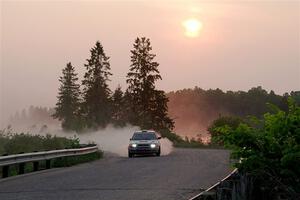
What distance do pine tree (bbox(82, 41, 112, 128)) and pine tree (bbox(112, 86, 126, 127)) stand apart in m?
1.55

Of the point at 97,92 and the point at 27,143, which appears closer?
the point at 27,143

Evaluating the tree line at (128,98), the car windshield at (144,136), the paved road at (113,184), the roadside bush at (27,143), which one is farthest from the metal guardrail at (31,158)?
the tree line at (128,98)

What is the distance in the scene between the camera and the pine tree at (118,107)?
101188mm

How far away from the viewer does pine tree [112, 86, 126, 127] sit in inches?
3984

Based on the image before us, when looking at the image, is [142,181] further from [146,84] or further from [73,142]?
[146,84]

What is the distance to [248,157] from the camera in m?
7.75

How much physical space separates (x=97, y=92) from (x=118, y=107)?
7.85m

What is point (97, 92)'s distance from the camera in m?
98.2

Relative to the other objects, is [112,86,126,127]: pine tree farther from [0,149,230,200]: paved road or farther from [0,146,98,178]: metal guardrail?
[0,149,230,200]: paved road

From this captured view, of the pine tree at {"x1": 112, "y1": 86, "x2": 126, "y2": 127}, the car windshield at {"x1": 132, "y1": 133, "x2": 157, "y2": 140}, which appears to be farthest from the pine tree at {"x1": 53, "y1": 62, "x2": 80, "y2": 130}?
the car windshield at {"x1": 132, "y1": 133, "x2": 157, "y2": 140}

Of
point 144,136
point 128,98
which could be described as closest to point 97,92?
point 128,98

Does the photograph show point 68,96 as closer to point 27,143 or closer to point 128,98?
point 128,98

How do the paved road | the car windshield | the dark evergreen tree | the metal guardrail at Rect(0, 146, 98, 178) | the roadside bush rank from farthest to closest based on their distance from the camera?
1. the dark evergreen tree
2. the car windshield
3. the roadside bush
4. the metal guardrail at Rect(0, 146, 98, 178)
5. the paved road

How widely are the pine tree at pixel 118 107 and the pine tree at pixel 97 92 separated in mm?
1550
